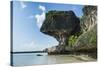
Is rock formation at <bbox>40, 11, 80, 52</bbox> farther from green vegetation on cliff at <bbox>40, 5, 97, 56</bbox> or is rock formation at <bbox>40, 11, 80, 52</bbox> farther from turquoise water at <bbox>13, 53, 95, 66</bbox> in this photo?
turquoise water at <bbox>13, 53, 95, 66</bbox>

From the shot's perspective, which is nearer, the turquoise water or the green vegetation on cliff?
the turquoise water

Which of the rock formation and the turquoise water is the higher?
the rock formation

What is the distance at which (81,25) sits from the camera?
2.43 metres

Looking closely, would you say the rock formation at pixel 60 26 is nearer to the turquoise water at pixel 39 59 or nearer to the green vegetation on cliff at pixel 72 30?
the green vegetation on cliff at pixel 72 30

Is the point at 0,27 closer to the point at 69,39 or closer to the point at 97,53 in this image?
the point at 69,39

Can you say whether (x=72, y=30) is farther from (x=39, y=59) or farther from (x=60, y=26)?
(x=39, y=59)

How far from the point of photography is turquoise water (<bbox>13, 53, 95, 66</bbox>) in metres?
2.17

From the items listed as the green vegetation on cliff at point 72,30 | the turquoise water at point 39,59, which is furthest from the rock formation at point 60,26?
the turquoise water at point 39,59

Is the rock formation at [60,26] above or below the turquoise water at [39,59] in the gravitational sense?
above

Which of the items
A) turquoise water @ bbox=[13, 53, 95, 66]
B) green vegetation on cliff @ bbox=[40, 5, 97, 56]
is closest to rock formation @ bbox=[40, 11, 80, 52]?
green vegetation on cliff @ bbox=[40, 5, 97, 56]

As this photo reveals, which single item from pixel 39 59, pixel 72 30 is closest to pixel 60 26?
pixel 72 30

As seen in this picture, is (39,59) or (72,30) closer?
(39,59)

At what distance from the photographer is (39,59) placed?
7.39 feet

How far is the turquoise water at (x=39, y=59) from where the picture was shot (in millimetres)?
2174
